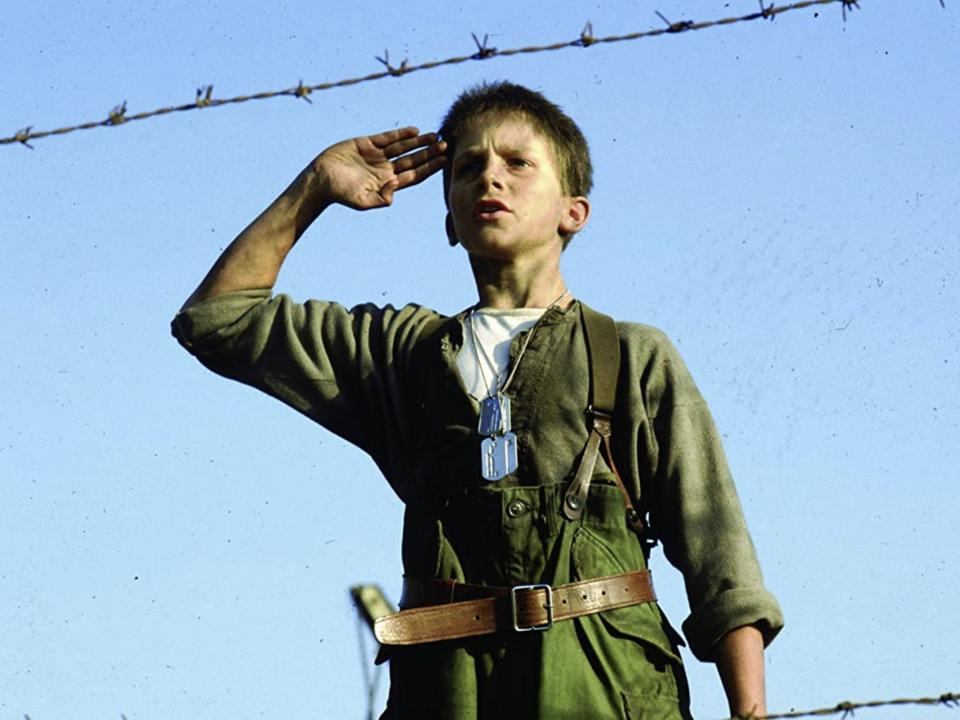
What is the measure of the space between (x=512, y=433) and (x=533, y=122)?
3.90 feet

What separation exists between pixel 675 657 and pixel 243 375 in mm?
1680

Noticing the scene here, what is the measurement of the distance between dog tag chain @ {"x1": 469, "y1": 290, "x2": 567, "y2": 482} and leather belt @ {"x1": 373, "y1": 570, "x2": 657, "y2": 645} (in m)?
0.35

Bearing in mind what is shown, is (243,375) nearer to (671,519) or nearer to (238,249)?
(238,249)

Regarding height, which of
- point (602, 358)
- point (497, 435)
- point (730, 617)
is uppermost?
point (602, 358)

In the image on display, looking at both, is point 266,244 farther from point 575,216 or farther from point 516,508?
point 516,508

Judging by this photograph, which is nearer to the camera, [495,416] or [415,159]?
[495,416]

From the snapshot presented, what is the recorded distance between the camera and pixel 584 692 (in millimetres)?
5938

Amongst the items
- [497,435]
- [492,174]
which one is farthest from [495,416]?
[492,174]

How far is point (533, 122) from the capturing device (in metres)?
6.88

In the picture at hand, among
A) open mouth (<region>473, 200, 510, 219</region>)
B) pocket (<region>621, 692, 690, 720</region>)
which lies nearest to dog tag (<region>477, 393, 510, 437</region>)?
open mouth (<region>473, 200, 510, 219</region>)

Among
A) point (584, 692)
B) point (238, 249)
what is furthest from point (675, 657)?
point (238, 249)

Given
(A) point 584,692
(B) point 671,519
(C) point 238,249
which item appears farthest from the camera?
(C) point 238,249

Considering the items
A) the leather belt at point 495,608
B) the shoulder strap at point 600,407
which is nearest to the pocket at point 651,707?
the leather belt at point 495,608

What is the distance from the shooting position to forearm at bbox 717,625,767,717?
597 cm
